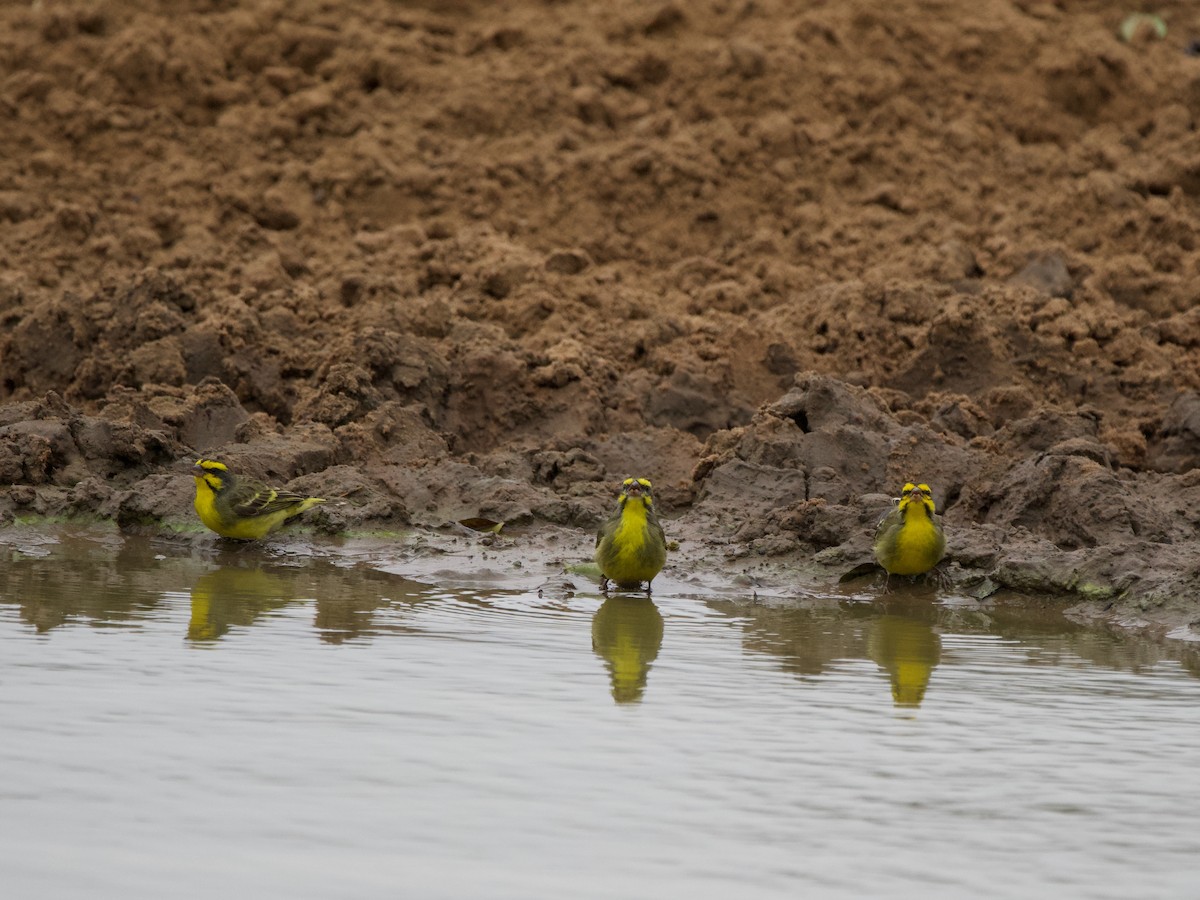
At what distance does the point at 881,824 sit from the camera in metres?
5.20

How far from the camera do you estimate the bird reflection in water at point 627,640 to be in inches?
274

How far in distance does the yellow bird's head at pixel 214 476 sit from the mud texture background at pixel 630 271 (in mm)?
630

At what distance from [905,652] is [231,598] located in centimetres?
330

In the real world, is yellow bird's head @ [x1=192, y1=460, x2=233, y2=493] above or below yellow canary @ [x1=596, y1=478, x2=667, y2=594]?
above

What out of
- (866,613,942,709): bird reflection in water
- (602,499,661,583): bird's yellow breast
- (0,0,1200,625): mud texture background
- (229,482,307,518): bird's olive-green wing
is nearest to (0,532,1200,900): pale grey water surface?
(866,613,942,709): bird reflection in water

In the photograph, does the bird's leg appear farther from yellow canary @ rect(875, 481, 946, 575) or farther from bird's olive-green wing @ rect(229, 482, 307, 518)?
bird's olive-green wing @ rect(229, 482, 307, 518)

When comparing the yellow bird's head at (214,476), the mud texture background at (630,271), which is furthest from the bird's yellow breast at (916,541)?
the yellow bird's head at (214,476)

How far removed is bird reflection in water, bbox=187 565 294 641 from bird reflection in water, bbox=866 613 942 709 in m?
2.83

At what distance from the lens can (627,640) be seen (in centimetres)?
795

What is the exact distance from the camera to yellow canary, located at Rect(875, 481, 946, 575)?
894cm

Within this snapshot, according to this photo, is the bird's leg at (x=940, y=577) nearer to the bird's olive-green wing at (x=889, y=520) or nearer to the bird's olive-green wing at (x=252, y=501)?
the bird's olive-green wing at (x=889, y=520)

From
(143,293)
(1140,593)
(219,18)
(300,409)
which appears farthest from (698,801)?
(219,18)

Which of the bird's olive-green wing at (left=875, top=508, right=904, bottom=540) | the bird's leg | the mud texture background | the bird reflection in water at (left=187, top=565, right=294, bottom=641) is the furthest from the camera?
the mud texture background

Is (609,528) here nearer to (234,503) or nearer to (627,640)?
(627,640)
